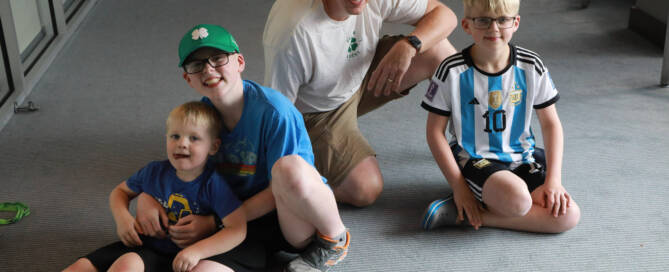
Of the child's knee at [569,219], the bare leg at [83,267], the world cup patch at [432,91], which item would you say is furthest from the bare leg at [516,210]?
the bare leg at [83,267]

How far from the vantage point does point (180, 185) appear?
5.06ft

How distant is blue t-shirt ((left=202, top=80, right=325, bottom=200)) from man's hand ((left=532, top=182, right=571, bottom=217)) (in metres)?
0.63

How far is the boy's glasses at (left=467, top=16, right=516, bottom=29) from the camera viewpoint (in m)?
1.67

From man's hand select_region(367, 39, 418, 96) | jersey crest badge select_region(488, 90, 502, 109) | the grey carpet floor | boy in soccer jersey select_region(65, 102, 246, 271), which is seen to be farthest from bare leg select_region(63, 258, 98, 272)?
jersey crest badge select_region(488, 90, 502, 109)

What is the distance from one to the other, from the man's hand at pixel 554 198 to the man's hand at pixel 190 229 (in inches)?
33.6

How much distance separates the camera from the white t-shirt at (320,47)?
1.82 metres

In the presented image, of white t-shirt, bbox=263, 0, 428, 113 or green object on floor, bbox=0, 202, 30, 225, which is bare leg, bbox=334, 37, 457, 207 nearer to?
white t-shirt, bbox=263, 0, 428, 113

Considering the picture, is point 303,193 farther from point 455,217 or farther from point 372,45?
point 372,45

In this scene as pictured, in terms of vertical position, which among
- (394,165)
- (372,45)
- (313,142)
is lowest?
(394,165)

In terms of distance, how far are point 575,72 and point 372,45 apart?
1.16 meters

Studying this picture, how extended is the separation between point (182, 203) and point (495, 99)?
0.85m

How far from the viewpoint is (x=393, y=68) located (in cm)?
200

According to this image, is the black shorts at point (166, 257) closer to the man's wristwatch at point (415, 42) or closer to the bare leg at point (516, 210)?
the bare leg at point (516, 210)

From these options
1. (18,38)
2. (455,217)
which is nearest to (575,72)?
(455,217)
